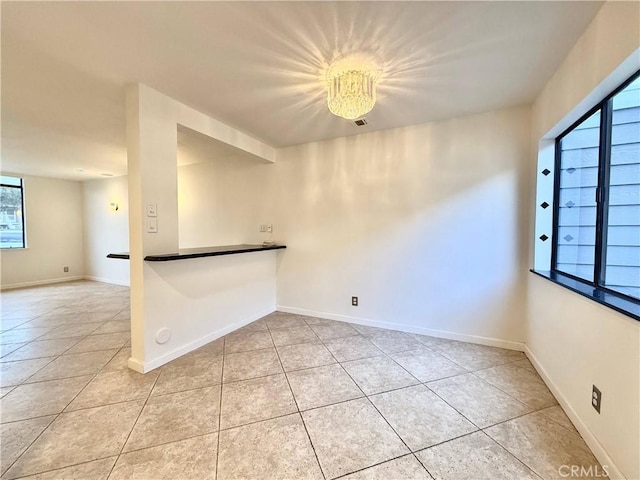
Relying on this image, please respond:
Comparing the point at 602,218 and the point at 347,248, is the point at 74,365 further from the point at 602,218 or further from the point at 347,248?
the point at 602,218

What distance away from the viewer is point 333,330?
9.81 ft

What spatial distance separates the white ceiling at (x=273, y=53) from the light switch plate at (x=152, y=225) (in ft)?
3.54

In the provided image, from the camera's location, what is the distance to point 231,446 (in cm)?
137

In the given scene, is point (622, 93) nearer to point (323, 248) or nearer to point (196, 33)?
point (196, 33)

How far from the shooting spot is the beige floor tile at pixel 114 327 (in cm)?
294

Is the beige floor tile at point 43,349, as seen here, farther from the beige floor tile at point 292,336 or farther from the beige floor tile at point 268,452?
the beige floor tile at point 268,452

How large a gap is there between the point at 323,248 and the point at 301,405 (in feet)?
6.40

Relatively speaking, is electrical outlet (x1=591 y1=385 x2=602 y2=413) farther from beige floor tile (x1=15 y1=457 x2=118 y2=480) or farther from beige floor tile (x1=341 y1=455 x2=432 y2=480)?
beige floor tile (x1=15 y1=457 x2=118 y2=480)

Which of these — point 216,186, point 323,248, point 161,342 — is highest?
point 216,186

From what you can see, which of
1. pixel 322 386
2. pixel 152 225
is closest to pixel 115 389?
pixel 152 225

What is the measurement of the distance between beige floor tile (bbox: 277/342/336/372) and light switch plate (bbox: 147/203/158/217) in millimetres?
1650

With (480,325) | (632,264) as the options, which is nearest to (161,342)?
(480,325)

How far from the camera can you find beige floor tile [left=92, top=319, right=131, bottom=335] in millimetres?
2943

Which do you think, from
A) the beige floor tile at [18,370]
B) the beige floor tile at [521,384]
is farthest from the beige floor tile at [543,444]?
the beige floor tile at [18,370]
